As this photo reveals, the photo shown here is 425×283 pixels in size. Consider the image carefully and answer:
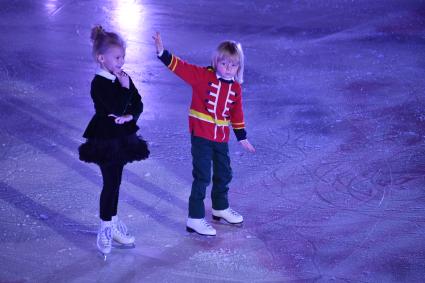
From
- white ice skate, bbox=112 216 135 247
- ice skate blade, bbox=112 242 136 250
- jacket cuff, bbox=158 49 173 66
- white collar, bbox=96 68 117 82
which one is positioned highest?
jacket cuff, bbox=158 49 173 66

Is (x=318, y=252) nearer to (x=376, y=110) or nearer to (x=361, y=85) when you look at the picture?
(x=376, y=110)

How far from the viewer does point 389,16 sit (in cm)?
1094

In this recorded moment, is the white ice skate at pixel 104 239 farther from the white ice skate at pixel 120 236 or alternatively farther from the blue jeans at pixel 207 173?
the blue jeans at pixel 207 173

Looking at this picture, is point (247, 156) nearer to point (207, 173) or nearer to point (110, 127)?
point (207, 173)

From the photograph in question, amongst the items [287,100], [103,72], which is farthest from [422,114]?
[103,72]

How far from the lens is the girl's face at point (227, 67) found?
431cm

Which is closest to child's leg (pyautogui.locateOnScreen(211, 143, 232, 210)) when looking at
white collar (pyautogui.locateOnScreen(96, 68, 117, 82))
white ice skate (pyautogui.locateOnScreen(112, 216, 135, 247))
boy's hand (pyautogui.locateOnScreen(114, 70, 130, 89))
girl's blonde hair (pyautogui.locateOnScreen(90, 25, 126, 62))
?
white ice skate (pyautogui.locateOnScreen(112, 216, 135, 247))

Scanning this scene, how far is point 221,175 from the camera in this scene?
473 cm

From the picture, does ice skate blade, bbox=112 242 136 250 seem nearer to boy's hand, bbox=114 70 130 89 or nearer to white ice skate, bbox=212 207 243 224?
white ice skate, bbox=212 207 243 224

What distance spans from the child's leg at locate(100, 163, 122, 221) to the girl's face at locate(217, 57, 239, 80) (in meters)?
0.98

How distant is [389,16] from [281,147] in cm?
579

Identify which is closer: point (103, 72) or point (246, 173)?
point (103, 72)

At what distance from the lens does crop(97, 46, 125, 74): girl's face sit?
13.0 feet

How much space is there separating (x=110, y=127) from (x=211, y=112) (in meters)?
0.79
